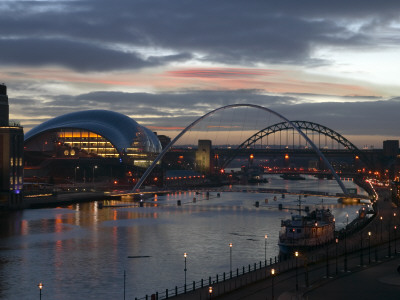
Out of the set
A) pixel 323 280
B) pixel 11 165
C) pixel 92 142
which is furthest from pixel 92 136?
pixel 323 280

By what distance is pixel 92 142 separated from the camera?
614ft

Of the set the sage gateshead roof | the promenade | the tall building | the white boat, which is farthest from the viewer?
the sage gateshead roof

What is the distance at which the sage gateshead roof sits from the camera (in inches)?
7269

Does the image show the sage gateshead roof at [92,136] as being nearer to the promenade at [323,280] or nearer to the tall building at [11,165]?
the tall building at [11,165]

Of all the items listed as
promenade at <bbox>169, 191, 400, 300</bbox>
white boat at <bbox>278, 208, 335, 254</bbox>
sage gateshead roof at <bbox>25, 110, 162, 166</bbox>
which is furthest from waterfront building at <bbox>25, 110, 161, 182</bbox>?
promenade at <bbox>169, 191, 400, 300</bbox>

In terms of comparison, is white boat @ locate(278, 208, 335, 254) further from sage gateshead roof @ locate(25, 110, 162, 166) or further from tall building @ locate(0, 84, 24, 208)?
sage gateshead roof @ locate(25, 110, 162, 166)

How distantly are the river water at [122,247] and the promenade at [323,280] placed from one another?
8253mm

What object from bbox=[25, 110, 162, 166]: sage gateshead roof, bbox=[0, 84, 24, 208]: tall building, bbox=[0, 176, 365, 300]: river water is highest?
bbox=[25, 110, 162, 166]: sage gateshead roof

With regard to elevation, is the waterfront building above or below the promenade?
above

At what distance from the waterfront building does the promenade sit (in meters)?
121

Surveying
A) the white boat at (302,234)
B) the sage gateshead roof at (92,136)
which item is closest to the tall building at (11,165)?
the sage gateshead roof at (92,136)

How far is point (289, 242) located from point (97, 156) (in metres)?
119

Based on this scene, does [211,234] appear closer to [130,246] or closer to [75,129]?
[130,246]

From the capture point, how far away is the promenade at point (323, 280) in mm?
43594
